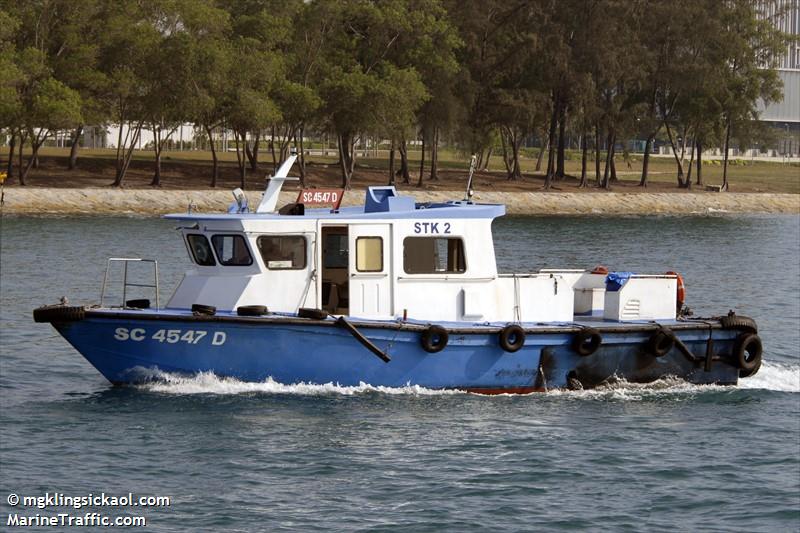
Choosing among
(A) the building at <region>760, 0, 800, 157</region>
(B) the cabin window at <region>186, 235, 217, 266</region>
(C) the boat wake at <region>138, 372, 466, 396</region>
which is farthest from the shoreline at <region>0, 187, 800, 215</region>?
(A) the building at <region>760, 0, 800, 157</region>

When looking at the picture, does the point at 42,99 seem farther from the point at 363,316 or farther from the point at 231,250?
the point at 363,316

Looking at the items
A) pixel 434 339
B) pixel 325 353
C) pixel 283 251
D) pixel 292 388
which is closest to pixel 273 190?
pixel 283 251

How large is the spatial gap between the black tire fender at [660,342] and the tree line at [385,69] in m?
54.9

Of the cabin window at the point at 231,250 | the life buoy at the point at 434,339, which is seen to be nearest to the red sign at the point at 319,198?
the cabin window at the point at 231,250

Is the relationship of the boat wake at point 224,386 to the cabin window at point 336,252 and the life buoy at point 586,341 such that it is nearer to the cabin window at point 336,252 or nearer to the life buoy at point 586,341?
the cabin window at point 336,252

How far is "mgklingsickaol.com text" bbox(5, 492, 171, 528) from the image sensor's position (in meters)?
19.3

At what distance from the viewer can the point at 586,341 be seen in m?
26.4

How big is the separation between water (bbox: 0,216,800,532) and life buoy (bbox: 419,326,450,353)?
35.4 inches

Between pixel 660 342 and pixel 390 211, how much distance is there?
577 centimetres

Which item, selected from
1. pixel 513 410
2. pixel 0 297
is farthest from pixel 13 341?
pixel 513 410

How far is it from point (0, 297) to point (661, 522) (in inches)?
1024

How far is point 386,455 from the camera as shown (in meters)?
22.5

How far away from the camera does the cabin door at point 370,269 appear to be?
25.6 meters

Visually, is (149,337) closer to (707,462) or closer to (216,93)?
(707,462)
